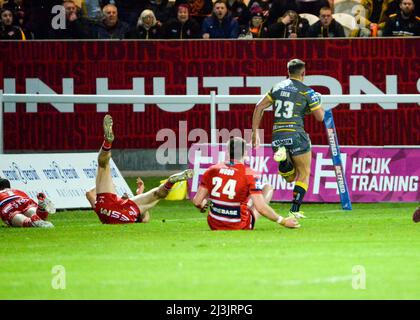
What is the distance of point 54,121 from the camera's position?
80.1ft

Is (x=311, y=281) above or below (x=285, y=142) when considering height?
above

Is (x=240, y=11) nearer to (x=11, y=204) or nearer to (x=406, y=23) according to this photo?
(x=406, y=23)

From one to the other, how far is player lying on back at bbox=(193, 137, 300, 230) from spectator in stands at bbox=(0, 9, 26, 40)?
10491mm

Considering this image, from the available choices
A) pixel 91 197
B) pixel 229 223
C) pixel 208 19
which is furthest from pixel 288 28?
pixel 229 223

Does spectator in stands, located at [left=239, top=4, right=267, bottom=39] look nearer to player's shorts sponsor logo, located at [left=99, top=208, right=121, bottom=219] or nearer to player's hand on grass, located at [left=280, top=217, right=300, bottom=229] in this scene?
player's shorts sponsor logo, located at [left=99, top=208, right=121, bottom=219]

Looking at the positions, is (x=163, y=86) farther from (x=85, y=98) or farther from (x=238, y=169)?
(x=238, y=169)

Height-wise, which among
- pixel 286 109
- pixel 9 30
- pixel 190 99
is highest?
pixel 9 30

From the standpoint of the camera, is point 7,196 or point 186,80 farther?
point 186,80

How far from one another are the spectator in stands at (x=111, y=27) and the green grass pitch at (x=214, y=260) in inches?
294

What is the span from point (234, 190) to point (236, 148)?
493 mm

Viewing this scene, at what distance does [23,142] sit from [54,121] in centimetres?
70

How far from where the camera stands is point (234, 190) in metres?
15.1

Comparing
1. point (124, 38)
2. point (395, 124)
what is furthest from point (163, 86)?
point (395, 124)
